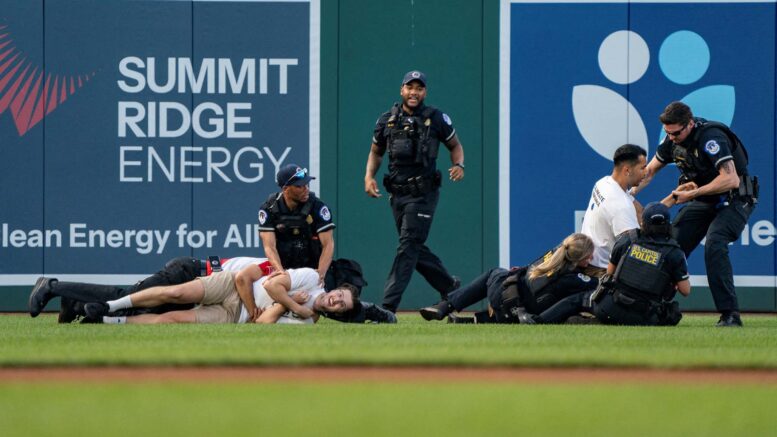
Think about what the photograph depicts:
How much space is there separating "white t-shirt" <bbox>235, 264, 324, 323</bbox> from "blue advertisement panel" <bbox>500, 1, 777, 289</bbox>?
14.5 feet

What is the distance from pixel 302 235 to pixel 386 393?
19.6ft

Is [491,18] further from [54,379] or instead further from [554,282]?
[54,379]

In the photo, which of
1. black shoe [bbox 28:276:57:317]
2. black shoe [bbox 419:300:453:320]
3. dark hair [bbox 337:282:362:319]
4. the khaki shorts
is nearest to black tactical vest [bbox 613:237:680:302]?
black shoe [bbox 419:300:453:320]

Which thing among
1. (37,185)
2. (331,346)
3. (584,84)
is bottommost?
(331,346)

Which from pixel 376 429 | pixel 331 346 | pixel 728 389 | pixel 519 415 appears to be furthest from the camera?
pixel 331 346

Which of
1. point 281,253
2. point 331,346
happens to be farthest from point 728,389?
point 281,253

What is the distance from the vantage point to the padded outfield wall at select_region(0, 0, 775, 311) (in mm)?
15070

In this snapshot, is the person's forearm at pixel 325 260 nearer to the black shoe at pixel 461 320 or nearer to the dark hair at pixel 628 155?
the black shoe at pixel 461 320

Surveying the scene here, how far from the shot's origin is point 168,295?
1110 cm

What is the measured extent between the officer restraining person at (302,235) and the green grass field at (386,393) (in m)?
1.94

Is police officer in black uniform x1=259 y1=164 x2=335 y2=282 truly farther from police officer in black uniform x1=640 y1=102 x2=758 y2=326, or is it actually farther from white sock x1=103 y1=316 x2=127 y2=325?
police officer in black uniform x1=640 y1=102 x2=758 y2=326

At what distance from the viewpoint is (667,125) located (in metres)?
11.2

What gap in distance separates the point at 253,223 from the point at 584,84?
4120mm

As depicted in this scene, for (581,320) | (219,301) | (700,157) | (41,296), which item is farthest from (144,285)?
(700,157)
